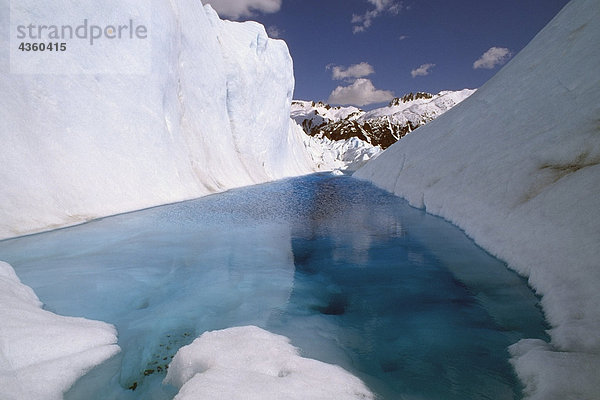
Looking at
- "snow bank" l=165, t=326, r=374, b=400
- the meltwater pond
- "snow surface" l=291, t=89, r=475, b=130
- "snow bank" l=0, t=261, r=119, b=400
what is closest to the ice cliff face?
the meltwater pond

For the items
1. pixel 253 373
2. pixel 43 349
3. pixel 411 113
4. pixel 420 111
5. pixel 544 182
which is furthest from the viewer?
pixel 420 111

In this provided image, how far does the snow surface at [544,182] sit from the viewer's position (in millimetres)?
2627

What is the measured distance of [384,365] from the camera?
2.66 m

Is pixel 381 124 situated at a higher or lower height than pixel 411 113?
lower

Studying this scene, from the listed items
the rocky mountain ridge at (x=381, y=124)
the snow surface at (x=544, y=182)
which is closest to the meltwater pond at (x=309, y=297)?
the snow surface at (x=544, y=182)

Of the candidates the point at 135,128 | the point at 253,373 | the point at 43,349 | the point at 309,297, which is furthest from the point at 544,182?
the point at 135,128

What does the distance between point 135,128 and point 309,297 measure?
1049 cm

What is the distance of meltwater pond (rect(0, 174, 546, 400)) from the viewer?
2.58 m

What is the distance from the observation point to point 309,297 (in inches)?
158

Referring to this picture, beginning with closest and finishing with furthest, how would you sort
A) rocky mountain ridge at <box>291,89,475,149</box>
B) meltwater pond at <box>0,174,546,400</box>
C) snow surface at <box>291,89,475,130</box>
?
meltwater pond at <box>0,174,546,400</box>, rocky mountain ridge at <box>291,89,475,149</box>, snow surface at <box>291,89,475,130</box>

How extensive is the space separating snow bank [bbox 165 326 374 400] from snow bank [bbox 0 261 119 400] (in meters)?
0.76

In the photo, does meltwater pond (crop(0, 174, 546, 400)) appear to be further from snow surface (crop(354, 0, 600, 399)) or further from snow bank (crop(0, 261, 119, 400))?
snow surface (crop(354, 0, 600, 399))

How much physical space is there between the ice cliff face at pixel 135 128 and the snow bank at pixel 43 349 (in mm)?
4825

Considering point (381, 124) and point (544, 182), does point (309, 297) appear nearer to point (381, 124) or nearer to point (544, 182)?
point (544, 182)
